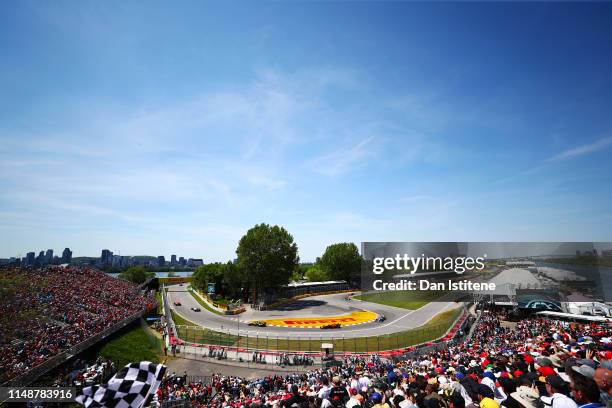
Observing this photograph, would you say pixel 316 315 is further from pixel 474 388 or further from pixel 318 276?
pixel 474 388

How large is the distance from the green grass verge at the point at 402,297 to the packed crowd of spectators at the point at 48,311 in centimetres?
4587

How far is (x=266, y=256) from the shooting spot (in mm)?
64812

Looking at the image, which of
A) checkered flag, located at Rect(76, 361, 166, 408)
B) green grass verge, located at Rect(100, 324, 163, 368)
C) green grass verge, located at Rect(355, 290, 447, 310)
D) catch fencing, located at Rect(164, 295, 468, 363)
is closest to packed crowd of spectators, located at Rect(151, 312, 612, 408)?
checkered flag, located at Rect(76, 361, 166, 408)

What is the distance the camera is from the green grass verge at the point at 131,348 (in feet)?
93.3

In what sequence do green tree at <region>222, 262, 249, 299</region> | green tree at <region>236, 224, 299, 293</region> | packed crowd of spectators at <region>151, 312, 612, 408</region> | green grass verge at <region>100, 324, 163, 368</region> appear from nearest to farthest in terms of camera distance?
packed crowd of spectators at <region>151, 312, 612, 408</region>, green grass verge at <region>100, 324, 163, 368</region>, green tree at <region>236, 224, 299, 293</region>, green tree at <region>222, 262, 249, 299</region>

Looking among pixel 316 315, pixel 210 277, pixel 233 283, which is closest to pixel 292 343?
pixel 316 315

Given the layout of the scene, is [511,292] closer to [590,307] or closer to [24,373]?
[590,307]

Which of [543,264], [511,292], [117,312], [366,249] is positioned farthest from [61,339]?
[543,264]

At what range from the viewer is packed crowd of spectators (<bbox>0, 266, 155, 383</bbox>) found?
913 inches

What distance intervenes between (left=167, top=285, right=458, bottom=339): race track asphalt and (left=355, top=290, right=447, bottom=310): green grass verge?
366 cm

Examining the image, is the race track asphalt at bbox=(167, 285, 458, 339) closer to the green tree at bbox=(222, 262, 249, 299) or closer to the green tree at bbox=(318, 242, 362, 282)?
the green tree at bbox=(222, 262, 249, 299)

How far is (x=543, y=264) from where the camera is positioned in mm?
44938

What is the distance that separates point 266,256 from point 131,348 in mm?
35183

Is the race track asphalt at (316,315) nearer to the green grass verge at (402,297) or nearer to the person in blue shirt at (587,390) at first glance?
the green grass verge at (402,297)
